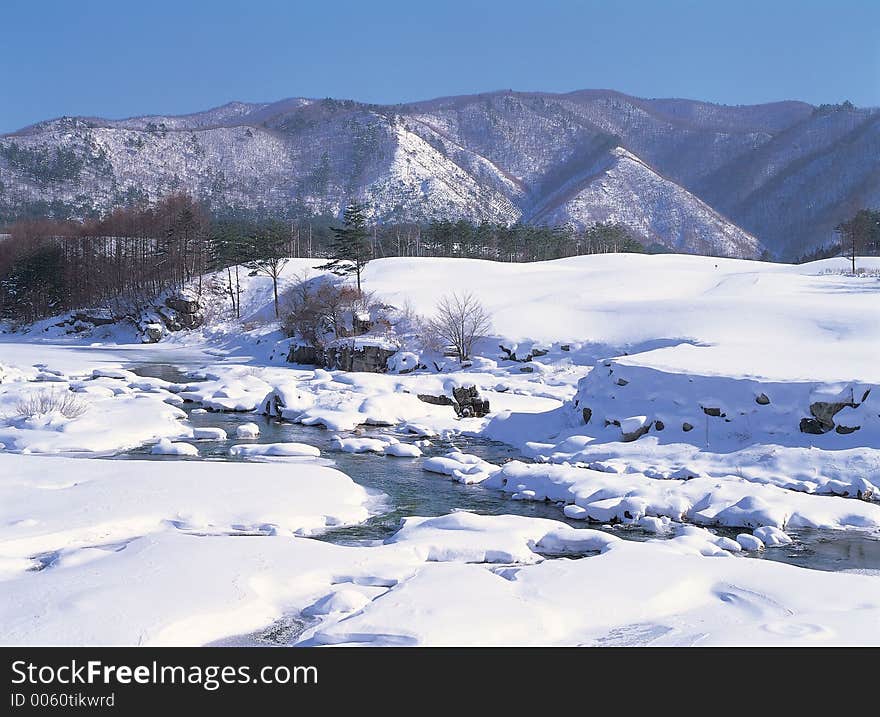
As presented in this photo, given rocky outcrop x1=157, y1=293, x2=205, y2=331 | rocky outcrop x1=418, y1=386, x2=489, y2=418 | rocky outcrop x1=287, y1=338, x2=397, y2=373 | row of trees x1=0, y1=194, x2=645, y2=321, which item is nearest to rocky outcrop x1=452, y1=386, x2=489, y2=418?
rocky outcrop x1=418, y1=386, x2=489, y2=418

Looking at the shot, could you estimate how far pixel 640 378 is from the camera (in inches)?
880

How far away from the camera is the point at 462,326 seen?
42.8 meters

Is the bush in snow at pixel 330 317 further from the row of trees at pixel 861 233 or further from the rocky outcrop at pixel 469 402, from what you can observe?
the row of trees at pixel 861 233

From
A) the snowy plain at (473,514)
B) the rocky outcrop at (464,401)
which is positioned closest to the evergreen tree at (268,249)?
the snowy plain at (473,514)

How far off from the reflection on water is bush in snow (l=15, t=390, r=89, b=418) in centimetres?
382

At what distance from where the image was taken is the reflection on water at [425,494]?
12344mm

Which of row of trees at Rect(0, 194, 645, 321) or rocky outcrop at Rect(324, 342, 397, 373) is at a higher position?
row of trees at Rect(0, 194, 645, 321)

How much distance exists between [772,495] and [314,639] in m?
11.2

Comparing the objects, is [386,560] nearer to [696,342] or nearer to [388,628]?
[388,628]

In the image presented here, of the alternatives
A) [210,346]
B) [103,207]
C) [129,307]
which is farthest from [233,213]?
[210,346]

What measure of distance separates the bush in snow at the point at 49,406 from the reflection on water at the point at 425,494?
3822 mm

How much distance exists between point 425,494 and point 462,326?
26726 mm

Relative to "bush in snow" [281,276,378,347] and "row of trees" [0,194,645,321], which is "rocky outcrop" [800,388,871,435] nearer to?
"bush in snow" [281,276,378,347]

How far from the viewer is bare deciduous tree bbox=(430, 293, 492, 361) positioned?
→ 42.8m
